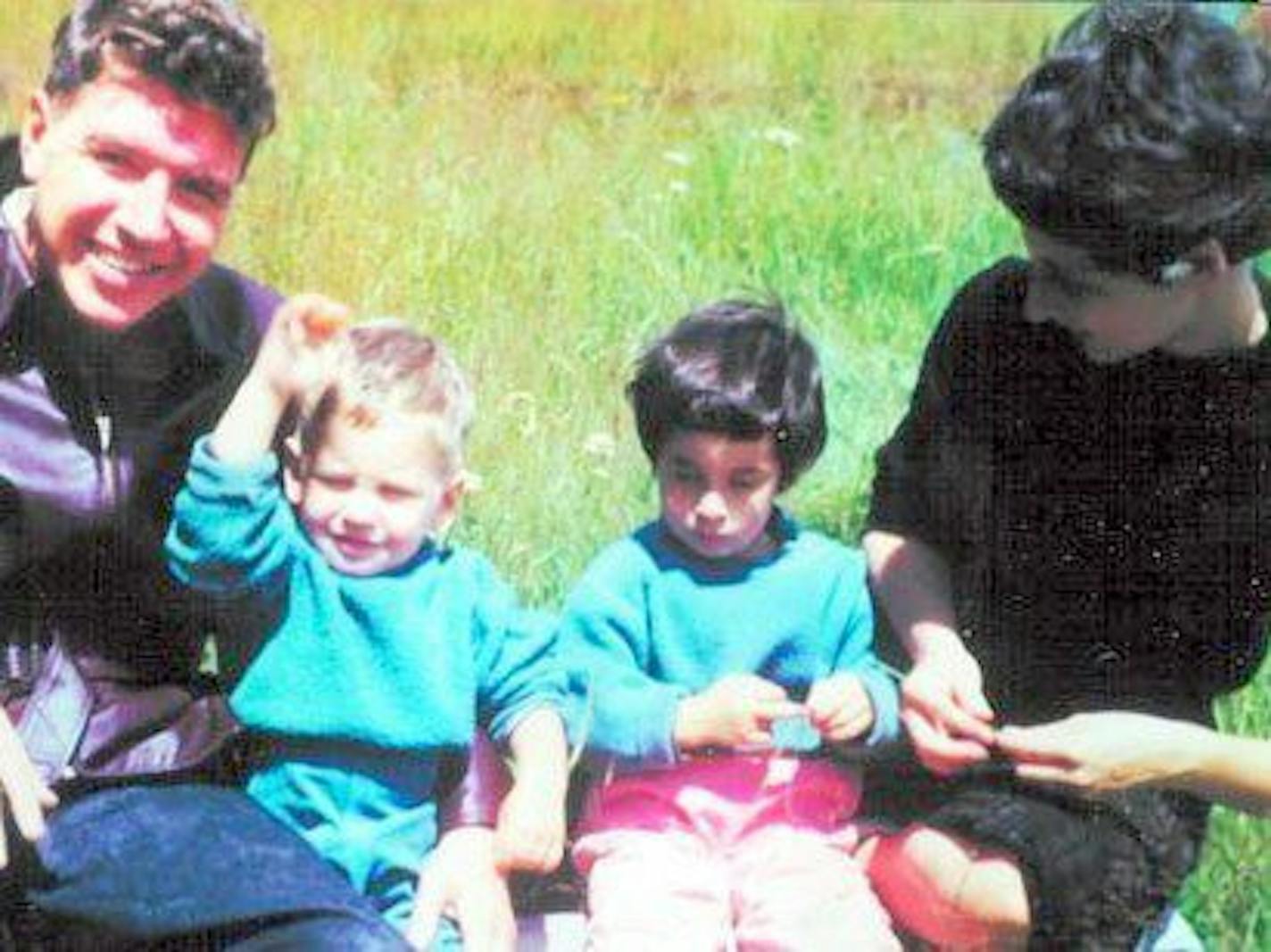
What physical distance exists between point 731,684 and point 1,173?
670 mm

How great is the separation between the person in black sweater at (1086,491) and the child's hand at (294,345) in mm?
514

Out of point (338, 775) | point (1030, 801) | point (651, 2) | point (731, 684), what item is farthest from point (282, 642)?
point (651, 2)

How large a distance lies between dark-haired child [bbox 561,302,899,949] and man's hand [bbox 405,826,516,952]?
0.08 metres

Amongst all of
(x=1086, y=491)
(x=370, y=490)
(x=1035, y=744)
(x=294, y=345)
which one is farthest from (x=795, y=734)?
(x=294, y=345)

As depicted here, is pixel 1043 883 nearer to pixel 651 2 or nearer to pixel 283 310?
pixel 283 310

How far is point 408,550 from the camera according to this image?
1798 millimetres

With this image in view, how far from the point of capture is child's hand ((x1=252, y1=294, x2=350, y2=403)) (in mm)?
1729

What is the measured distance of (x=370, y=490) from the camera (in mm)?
1767

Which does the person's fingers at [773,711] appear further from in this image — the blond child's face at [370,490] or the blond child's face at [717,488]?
the blond child's face at [370,490]

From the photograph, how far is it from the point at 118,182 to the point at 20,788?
1.43 feet

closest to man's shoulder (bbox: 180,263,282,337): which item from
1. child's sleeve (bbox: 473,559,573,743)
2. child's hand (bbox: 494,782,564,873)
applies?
child's sleeve (bbox: 473,559,573,743)

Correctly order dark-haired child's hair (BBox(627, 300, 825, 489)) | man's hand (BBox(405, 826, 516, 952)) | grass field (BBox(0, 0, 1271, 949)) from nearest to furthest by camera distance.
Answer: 1. man's hand (BBox(405, 826, 516, 952))
2. dark-haired child's hair (BBox(627, 300, 825, 489))
3. grass field (BBox(0, 0, 1271, 949))

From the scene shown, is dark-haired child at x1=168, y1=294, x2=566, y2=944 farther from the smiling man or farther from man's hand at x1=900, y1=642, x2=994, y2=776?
man's hand at x1=900, y1=642, x2=994, y2=776

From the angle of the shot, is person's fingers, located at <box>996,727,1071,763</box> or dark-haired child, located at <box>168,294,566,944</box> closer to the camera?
dark-haired child, located at <box>168,294,566,944</box>
